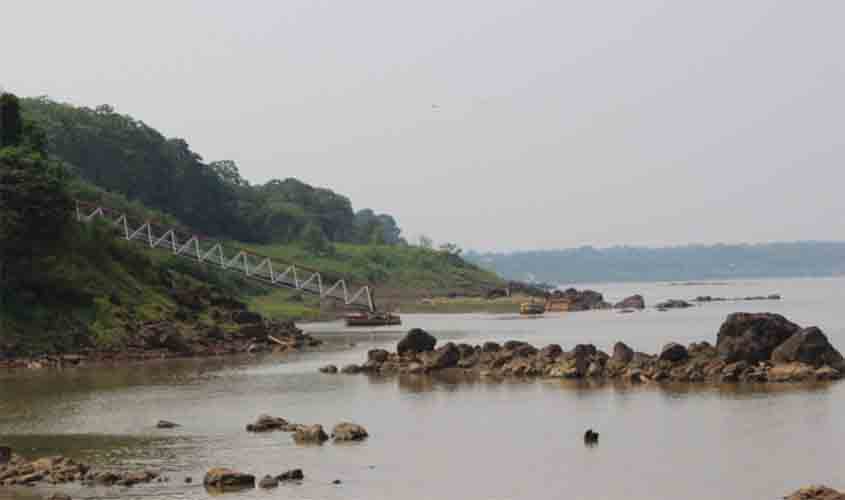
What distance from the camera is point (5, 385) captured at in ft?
251

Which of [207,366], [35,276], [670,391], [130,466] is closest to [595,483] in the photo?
[130,466]

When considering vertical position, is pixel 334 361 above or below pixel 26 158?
below

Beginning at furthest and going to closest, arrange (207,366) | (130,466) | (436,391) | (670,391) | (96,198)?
(96,198), (207,366), (436,391), (670,391), (130,466)

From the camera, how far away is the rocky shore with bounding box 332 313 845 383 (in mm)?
71000

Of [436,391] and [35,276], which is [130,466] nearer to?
[436,391]

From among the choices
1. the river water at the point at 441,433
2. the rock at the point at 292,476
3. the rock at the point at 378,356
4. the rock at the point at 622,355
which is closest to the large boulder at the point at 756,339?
the river water at the point at 441,433

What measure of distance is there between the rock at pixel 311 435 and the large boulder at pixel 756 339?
29.4m

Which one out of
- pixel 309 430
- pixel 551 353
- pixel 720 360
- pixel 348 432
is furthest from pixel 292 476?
pixel 551 353

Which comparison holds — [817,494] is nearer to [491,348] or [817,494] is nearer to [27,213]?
[491,348]

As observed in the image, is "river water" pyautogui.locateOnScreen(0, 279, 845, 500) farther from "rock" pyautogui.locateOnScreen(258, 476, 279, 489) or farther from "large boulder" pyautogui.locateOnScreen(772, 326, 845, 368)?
"large boulder" pyautogui.locateOnScreen(772, 326, 845, 368)

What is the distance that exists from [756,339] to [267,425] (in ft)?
99.5

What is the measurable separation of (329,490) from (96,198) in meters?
123

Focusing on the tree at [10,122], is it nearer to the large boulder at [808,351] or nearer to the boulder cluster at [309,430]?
the boulder cluster at [309,430]

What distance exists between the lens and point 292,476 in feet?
141
